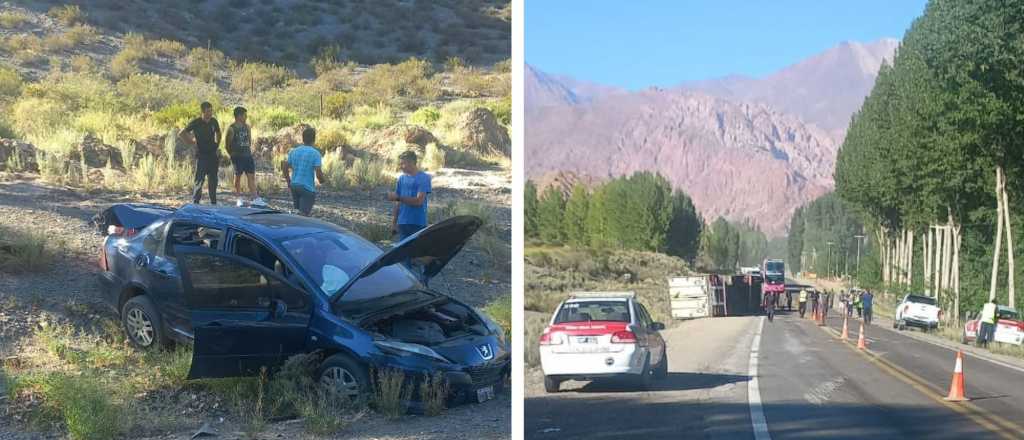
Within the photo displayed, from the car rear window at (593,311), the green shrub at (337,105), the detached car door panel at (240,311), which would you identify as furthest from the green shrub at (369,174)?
the car rear window at (593,311)

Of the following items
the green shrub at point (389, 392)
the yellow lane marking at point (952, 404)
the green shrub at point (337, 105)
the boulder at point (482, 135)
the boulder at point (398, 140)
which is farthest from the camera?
the green shrub at point (337, 105)

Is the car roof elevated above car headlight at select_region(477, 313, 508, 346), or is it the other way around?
the car roof

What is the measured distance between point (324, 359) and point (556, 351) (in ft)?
12.6

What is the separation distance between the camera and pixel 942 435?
3668 millimetres

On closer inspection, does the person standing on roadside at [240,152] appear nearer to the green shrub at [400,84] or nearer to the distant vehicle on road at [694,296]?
the green shrub at [400,84]

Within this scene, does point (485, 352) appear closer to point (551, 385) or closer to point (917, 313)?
point (551, 385)

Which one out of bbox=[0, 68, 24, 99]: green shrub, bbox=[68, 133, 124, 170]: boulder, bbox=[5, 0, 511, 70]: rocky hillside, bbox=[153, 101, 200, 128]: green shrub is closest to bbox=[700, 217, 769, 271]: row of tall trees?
bbox=[68, 133, 124, 170]: boulder

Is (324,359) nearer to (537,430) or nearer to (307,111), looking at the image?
(537,430)

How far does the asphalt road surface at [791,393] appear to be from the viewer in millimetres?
3734

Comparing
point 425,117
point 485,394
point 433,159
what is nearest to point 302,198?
point 485,394

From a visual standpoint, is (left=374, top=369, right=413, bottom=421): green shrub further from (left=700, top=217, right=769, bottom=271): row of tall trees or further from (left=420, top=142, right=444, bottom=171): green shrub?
(left=420, top=142, right=444, bottom=171): green shrub

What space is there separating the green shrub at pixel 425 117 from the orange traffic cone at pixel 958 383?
12.5 meters

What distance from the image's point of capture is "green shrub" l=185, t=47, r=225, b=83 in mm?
18719

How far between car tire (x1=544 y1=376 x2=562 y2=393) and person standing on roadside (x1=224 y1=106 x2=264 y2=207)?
23.7 ft
